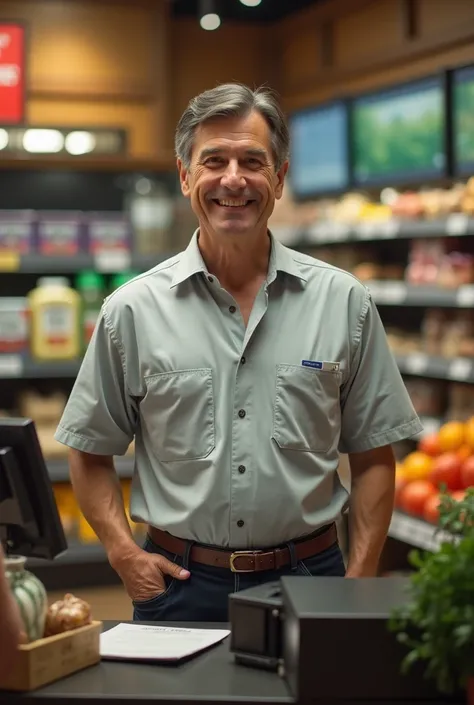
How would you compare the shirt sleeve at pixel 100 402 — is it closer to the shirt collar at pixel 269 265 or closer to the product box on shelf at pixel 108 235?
the shirt collar at pixel 269 265

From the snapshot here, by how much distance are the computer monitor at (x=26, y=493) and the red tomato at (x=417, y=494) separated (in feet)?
10.0

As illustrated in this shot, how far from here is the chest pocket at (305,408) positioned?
2.52 meters

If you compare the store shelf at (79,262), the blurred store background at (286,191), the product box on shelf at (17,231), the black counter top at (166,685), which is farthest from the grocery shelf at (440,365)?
the black counter top at (166,685)

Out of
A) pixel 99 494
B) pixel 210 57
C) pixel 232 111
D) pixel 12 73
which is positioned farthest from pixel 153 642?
pixel 210 57

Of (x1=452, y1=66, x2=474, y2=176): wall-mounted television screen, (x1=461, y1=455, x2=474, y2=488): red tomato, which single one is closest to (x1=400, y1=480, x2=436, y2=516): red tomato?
(x1=461, y1=455, x2=474, y2=488): red tomato

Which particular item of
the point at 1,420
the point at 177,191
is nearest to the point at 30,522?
the point at 1,420

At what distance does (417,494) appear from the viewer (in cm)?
491

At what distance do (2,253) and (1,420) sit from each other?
144 inches

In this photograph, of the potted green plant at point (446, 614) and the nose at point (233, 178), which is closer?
the potted green plant at point (446, 614)

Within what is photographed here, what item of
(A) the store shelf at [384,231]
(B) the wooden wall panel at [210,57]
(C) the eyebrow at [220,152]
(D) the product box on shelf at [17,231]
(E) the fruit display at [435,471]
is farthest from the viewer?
(B) the wooden wall panel at [210,57]

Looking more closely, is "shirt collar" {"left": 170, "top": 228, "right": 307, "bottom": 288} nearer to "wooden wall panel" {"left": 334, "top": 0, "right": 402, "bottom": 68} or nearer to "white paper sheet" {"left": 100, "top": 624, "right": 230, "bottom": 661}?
"white paper sheet" {"left": 100, "top": 624, "right": 230, "bottom": 661}

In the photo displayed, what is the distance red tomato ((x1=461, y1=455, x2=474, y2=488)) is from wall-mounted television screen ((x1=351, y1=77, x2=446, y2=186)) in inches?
90.6

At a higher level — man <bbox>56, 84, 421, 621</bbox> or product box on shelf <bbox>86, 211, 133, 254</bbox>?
product box on shelf <bbox>86, 211, 133, 254</bbox>

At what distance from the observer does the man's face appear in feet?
8.38
